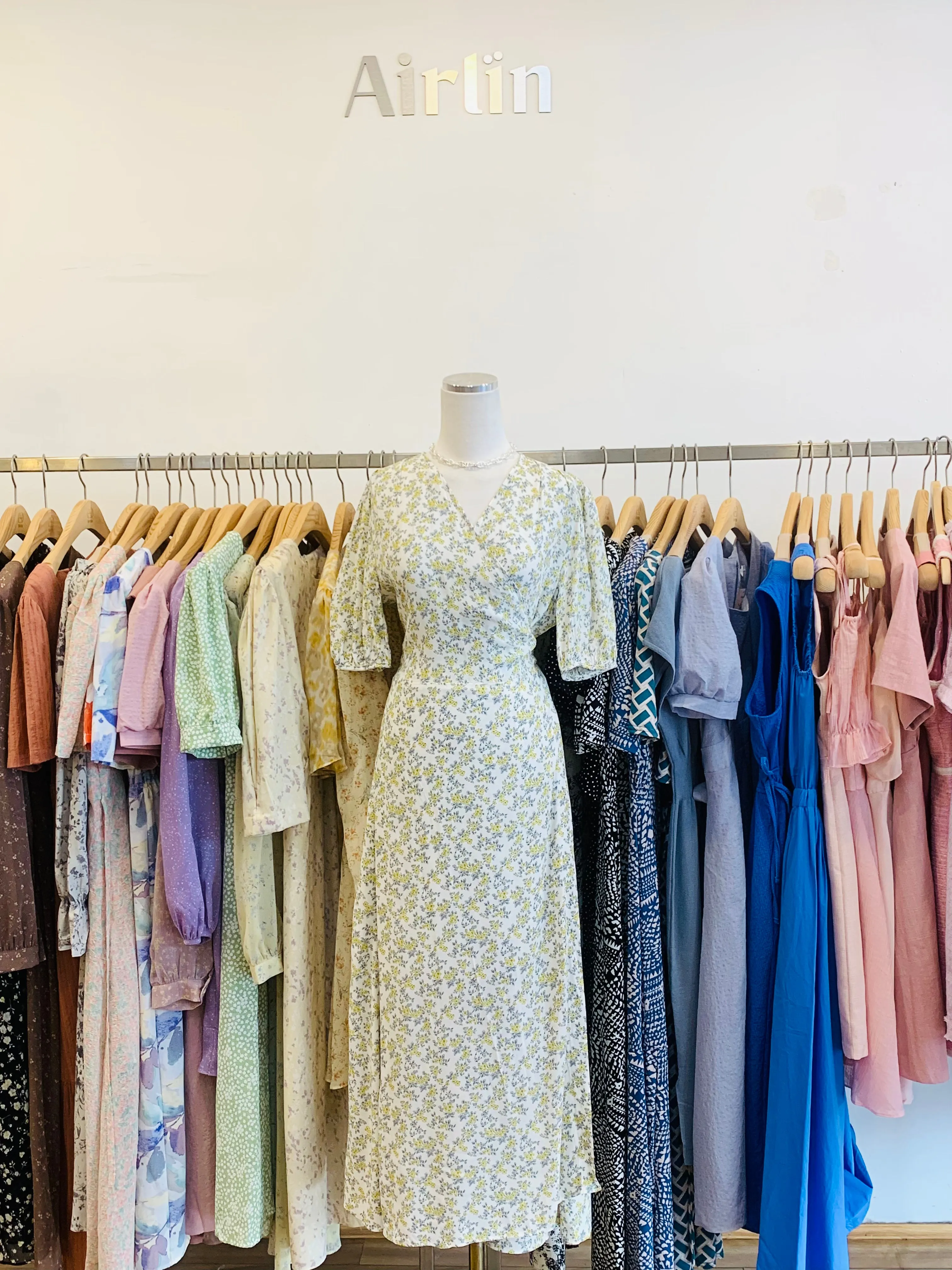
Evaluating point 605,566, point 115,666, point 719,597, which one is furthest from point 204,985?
point 719,597

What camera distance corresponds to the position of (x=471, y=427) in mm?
1304

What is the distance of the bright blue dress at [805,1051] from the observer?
134 cm

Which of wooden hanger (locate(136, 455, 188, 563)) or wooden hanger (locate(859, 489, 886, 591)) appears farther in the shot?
wooden hanger (locate(136, 455, 188, 563))

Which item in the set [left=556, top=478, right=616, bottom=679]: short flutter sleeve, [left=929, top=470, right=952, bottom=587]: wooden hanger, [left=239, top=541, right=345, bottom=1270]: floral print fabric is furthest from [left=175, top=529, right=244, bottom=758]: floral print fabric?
[left=929, top=470, right=952, bottom=587]: wooden hanger

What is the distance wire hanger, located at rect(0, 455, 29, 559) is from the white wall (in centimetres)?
48

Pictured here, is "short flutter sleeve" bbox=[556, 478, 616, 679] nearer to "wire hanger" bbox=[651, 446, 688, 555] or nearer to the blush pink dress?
"wire hanger" bbox=[651, 446, 688, 555]

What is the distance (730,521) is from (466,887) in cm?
74

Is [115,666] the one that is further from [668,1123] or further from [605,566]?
[668,1123]

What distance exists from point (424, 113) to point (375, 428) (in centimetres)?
68

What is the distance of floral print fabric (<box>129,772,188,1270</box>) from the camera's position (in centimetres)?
143

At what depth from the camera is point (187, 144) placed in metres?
1.95

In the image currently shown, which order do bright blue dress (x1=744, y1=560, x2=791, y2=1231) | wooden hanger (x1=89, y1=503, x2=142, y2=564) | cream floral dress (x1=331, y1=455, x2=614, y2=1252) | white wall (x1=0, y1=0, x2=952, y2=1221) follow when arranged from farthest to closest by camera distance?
white wall (x1=0, y1=0, x2=952, y2=1221) → wooden hanger (x1=89, y1=503, x2=142, y2=564) → bright blue dress (x1=744, y1=560, x2=791, y2=1231) → cream floral dress (x1=331, y1=455, x2=614, y2=1252)

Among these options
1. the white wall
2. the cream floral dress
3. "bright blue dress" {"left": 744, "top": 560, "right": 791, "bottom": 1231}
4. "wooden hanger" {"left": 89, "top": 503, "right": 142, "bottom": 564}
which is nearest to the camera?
the cream floral dress

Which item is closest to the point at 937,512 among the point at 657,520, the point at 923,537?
the point at 923,537
